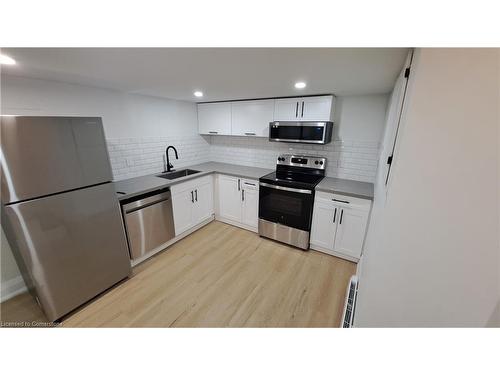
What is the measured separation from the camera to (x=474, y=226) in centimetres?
79

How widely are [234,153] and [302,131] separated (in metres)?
1.46

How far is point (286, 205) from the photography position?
258 centimetres

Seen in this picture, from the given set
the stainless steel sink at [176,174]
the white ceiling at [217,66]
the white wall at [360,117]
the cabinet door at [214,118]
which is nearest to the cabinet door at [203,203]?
the stainless steel sink at [176,174]

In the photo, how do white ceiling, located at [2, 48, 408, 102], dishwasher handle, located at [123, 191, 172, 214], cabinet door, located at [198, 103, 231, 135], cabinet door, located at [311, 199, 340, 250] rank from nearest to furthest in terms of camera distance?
white ceiling, located at [2, 48, 408, 102] < dishwasher handle, located at [123, 191, 172, 214] < cabinet door, located at [311, 199, 340, 250] < cabinet door, located at [198, 103, 231, 135]

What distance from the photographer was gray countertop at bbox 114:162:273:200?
2141 millimetres

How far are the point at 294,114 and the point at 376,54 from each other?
4.69 feet

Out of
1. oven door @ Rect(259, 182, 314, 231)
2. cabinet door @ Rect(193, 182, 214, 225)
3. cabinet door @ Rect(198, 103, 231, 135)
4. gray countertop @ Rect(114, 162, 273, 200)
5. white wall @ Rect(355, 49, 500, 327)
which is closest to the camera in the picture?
white wall @ Rect(355, 49, 500, 327)

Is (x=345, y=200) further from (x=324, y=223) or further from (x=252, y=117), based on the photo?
(x=252, y=117)

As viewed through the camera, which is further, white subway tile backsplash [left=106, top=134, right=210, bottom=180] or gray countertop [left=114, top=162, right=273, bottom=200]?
white subway tile backsplash [left=106, top=134, right=210, bottom=180]

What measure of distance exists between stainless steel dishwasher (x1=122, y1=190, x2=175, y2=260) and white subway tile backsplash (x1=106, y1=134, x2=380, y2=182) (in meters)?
0.65

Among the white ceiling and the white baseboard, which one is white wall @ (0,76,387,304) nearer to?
the white baseboard

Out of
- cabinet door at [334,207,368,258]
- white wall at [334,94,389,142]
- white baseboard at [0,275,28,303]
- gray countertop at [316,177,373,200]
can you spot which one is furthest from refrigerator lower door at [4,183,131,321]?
white wall at [334,94,389,142]

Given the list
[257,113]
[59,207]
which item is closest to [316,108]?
[257,113]

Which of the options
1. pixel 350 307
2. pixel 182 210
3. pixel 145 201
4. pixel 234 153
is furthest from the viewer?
pixel 234 153
